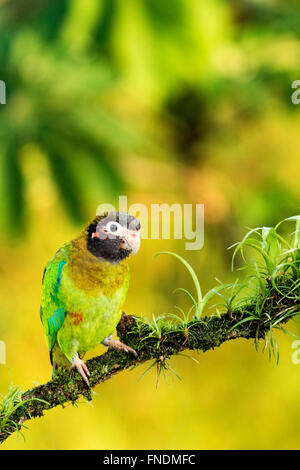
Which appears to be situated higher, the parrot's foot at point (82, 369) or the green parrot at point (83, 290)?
the green parrot at point (83, 290)

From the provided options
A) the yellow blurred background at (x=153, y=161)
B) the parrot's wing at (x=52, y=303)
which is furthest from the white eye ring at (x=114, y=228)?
the yellow blurred background at (x=153, y=161)

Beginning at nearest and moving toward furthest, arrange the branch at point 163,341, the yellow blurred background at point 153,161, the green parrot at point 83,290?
1. the branch at point 163,341
2. the green parrot at point 83,290
3. the yellow blurred background at point 153,161

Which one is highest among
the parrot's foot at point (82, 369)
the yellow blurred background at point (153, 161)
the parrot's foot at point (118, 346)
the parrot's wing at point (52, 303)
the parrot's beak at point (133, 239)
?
the yellow blurred background at point (153, 161)

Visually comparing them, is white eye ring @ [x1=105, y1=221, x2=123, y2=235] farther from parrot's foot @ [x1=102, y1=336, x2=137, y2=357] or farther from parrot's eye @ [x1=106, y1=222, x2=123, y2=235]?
parrot's foot @ [x1=102, y1=336, x2=137, y2=357]

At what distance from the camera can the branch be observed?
2.63 feet

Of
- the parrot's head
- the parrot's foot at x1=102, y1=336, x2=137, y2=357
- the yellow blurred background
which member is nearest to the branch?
the parrot's foot at x1=102, y1=336, x2=137, y2=357

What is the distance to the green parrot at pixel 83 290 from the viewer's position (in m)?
0.95

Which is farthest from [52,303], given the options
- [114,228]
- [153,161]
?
[153,161]

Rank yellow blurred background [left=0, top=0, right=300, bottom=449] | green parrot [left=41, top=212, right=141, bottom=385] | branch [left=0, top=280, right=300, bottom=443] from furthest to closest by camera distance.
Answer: yellow blurred background [left=0, top=0, right=300, bottom=449], green parrot [left=41, top=212, right=141, bottom=385], branch [left=0, top=280, right=300, bottom=443]

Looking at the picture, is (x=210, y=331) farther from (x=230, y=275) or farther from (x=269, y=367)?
(x=269, y=367)

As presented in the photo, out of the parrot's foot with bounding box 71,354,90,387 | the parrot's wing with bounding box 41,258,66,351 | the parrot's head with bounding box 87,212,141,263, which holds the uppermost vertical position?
the parrot's head with bounding box 87,212,141,263

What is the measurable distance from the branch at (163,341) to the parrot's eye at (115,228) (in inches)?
5.1

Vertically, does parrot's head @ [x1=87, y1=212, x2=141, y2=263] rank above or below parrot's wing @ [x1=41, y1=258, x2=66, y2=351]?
above

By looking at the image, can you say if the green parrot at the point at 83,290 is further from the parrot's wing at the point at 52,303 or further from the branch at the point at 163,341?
the branch at the point at 163,341
